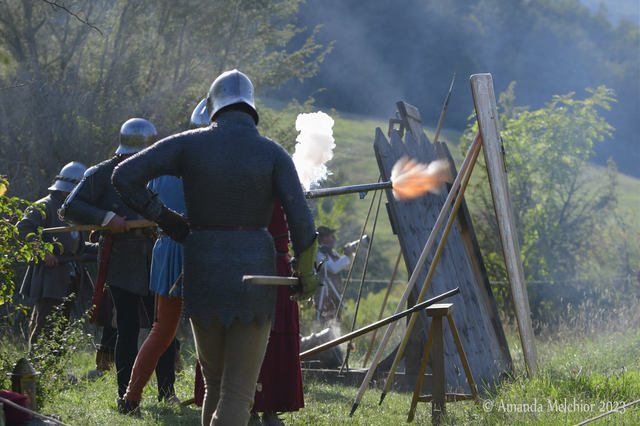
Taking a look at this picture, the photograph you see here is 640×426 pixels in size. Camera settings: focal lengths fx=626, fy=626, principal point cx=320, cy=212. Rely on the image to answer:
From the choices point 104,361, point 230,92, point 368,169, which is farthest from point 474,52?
point 230,92

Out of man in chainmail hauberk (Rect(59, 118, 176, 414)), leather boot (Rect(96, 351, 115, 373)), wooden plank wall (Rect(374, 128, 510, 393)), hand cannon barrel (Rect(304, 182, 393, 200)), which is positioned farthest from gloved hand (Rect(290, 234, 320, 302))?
leather boot (Rect(96, 351, 115, 373))

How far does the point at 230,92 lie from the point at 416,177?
237 cm

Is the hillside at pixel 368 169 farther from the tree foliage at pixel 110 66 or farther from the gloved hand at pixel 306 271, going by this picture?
the gloved hand at pixel 306 271

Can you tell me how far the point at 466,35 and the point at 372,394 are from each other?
35932mm

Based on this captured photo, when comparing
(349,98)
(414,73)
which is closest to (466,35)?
(414,73)

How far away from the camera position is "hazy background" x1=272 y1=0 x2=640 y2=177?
124 ft

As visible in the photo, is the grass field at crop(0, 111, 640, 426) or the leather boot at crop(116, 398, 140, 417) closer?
the grass field at crop(0, 111, 640, 426)

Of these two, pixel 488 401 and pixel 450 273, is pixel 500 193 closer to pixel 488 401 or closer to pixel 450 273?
pixel 450 273

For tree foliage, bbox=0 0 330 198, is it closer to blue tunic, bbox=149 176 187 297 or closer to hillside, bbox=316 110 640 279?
blue tunic, bbox=149 176 187 297

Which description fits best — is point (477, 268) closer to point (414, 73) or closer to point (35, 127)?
point (35, 127)

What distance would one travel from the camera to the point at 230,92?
2.56 meters

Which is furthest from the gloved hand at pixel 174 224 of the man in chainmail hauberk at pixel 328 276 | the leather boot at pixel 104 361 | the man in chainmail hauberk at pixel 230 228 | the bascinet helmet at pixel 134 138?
the man in chainmail hauberk at pixel 328 276

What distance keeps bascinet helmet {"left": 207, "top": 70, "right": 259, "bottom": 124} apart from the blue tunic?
0.98m

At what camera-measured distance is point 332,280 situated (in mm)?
8820
